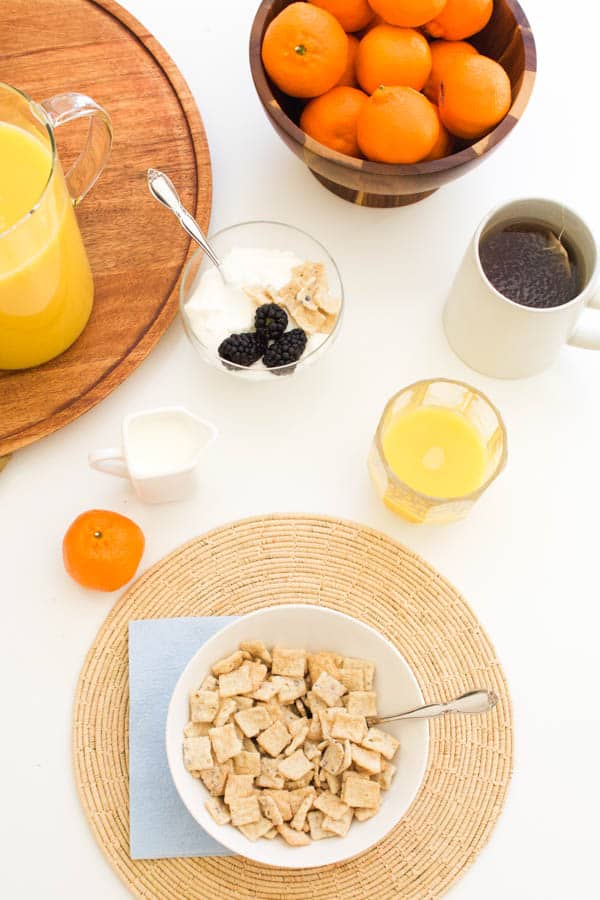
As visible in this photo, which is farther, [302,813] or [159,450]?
[159,450]

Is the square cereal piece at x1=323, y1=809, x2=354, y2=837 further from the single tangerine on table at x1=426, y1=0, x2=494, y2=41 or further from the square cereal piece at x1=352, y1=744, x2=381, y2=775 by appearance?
the single tangerine on table at x1=426, y1=0, x2=494, y2=41

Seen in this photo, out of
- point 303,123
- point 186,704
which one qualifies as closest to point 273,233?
point 303,123

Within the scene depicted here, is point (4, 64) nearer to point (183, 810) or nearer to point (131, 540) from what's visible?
point (131, 540)

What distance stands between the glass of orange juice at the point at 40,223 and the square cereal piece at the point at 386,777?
2.14 ft

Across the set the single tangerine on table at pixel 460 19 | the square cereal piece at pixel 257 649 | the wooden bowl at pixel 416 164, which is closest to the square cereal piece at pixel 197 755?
the square cereal piece at pixel 257 649

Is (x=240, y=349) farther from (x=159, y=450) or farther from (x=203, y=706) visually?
(x=203, y=706)

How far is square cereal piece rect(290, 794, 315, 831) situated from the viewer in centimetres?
102

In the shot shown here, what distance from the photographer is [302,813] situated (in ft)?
3.37

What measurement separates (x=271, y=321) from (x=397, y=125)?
279 millimetres

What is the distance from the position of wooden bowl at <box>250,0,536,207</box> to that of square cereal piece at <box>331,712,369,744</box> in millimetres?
629

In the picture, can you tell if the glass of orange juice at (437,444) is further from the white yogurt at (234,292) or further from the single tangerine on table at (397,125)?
the single tangerine on table at (397,125)

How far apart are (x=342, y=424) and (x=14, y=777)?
0.59m

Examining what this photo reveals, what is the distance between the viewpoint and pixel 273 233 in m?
1.31

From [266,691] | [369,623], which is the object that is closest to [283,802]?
[266,691]
